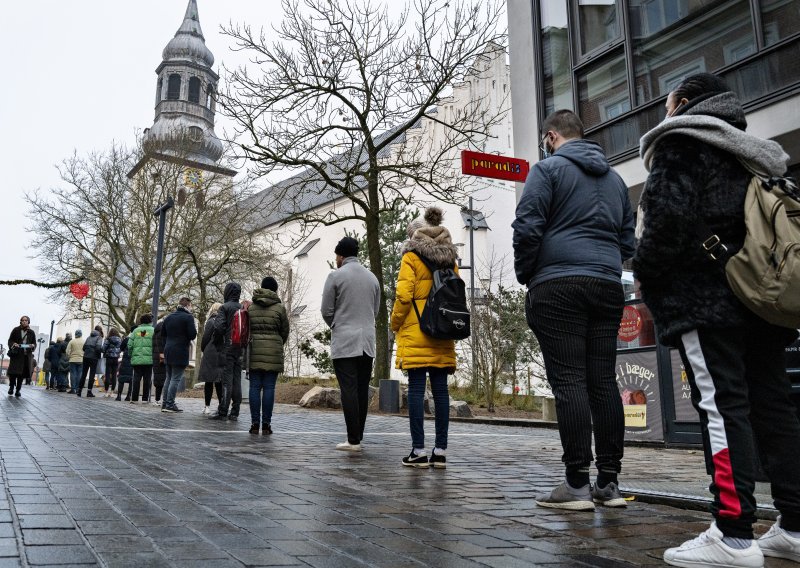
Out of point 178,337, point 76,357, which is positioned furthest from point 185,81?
point 178,337

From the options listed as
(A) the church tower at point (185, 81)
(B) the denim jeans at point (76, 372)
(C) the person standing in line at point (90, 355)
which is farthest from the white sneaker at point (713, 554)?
(A) the church tower at point (185, 81)

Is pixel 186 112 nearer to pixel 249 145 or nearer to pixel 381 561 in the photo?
pixel 249 145

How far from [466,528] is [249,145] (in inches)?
584

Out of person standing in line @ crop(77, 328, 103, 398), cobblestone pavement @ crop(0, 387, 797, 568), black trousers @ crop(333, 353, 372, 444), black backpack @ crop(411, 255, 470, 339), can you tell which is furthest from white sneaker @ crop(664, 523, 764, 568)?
person standing in line @ crop(77, 328, 103, 398)

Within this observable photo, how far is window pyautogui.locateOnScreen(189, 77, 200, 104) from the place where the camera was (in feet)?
209

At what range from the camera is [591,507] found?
12.8 ft

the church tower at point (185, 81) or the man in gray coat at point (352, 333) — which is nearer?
the man in gray coat at point (352, 333)

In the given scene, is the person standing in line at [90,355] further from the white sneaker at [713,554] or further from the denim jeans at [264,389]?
the white sneaker at [713,554]

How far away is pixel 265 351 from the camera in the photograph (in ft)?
28.8

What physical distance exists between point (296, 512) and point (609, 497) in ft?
5.79

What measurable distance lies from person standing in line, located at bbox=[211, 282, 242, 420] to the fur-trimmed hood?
5.37m

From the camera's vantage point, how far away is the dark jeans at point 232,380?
10789 millimetres

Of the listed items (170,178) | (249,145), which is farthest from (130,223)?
(249,145)

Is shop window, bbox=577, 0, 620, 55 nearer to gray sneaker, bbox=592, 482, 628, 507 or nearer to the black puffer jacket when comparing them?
the black puffer jacket
